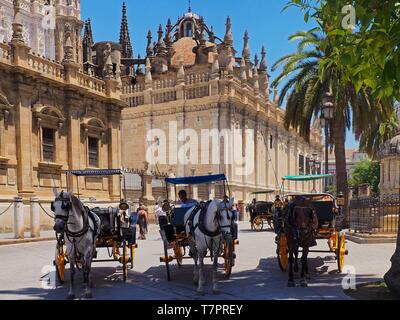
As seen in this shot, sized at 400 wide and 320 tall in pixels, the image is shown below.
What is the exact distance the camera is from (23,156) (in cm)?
1934

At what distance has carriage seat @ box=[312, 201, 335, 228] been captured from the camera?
965 centimetres

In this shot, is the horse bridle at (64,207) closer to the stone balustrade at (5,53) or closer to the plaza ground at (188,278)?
the plaza ground at (188,278)

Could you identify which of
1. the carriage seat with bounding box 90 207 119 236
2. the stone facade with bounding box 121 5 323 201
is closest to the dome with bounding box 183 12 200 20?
the stone facade with bounding box 121 5 323 201

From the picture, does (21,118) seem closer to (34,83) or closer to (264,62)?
(34,83)

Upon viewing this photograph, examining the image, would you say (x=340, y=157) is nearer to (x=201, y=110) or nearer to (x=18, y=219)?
(x=18, y=219)

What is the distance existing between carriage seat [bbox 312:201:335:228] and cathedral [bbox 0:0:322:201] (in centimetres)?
1412

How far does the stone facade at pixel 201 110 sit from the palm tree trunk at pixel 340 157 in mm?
15745

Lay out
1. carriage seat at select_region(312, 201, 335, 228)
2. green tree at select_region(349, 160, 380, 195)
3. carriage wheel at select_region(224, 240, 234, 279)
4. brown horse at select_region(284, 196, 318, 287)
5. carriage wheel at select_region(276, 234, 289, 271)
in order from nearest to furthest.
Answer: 1. brown horse at select_region(284, 196, 318, 287)
2. carriage wheel at select_region(224, 240, 234, 279)
3. carriage wheel at select_region(276, 234, 289, 271)
4. carriage seat at select_region(312, 201, 335, 228)
5. green tree at select_region(349, 160, 380, 195)

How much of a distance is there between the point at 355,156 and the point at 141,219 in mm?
123148

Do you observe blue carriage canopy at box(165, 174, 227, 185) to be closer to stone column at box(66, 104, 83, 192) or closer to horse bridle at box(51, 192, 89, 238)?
horse bridle at box(51, 192, 89, 238)

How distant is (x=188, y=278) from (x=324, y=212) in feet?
11.1

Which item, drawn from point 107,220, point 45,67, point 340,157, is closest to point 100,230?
point 107,220

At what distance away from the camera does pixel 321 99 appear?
1950 cm
